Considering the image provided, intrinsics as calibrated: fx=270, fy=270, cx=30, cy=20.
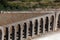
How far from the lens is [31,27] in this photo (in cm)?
569

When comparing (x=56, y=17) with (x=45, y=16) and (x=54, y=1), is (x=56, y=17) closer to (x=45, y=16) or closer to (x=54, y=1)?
(x=45, y=16)

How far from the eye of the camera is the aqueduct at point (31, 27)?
17.5ft

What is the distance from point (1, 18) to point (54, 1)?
169 centimetres

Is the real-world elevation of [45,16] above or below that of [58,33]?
above

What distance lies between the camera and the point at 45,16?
578cm

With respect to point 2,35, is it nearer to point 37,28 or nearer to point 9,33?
point 9,33

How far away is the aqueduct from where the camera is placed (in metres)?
5.32

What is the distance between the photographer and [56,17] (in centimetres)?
598

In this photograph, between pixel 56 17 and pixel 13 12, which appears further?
pixel 13 12

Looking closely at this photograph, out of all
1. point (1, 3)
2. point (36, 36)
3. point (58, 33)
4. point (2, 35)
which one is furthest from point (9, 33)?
point (1, 3)

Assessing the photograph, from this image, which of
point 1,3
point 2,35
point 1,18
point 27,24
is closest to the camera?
point 2,35

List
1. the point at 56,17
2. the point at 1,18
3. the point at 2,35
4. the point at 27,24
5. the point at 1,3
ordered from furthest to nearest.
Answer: the point at 1,3 < the point at 1,18 < the point at 56,17 < the point at 27,24 < the point at 2,35

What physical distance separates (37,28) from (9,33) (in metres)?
0.69

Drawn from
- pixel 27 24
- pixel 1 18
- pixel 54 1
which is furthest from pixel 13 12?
pixel 27 24
